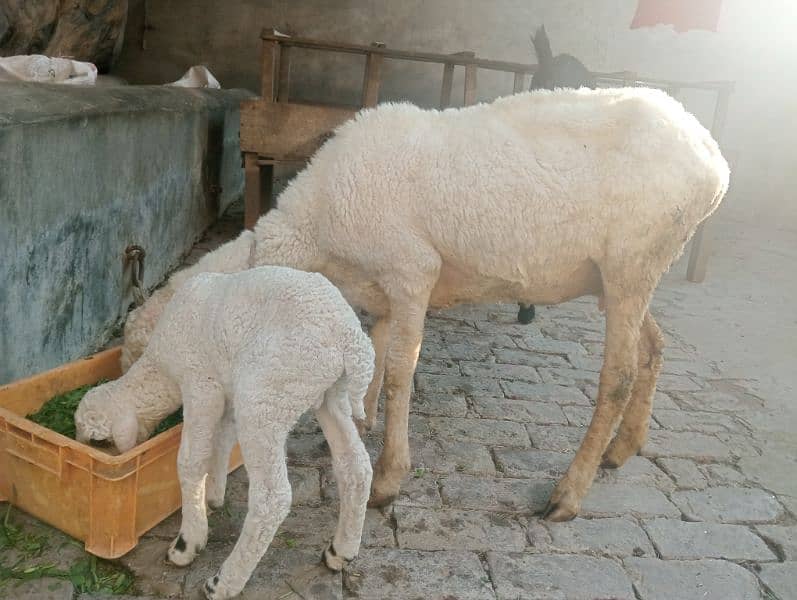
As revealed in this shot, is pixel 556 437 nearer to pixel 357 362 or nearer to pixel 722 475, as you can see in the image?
pixel 722 475

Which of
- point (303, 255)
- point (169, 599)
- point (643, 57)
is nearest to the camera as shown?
point (169, 599)

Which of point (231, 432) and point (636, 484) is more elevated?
point (231, 432)

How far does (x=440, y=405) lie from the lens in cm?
455

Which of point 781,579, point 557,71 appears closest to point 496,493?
point 781,579

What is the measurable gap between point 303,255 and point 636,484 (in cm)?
223

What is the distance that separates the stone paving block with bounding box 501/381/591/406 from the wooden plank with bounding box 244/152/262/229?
2.53 metres

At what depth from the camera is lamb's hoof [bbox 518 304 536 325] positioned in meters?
6.25

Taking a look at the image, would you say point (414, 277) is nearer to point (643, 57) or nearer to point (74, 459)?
point (74, 459)

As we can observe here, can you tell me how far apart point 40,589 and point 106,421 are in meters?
0.65

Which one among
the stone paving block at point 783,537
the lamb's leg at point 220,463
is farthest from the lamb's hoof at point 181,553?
the stone paving block at point 783,537

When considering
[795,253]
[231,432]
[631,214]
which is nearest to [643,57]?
[795,253]

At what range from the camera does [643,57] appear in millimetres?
11883

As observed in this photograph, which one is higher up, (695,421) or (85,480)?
(85,480)

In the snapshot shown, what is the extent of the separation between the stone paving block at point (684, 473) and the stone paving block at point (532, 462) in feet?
1.93
